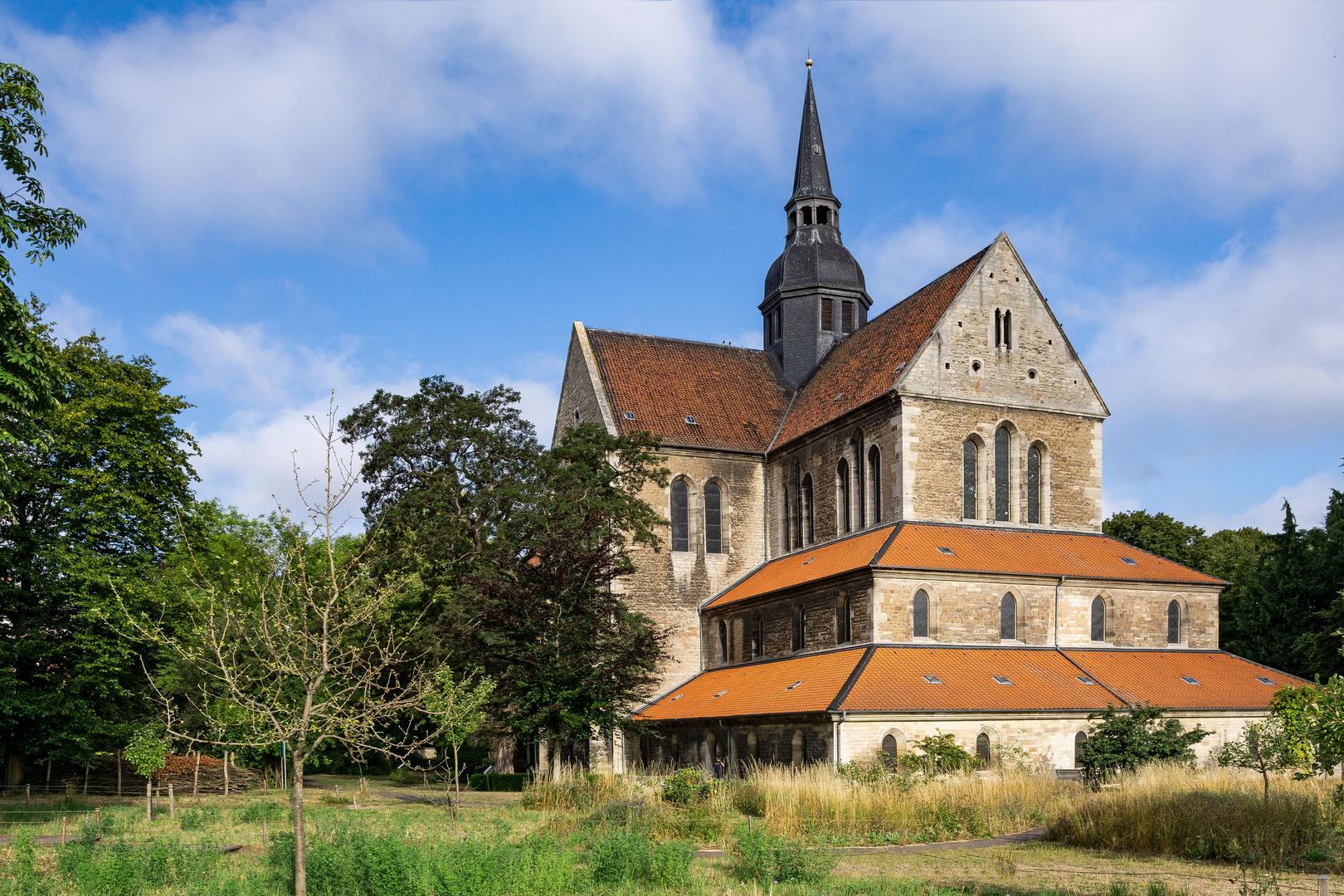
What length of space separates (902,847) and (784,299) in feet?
97.3

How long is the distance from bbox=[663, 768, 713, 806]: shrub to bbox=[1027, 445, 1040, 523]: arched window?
60.7ft

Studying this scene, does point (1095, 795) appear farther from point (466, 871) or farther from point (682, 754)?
point (682, 754)

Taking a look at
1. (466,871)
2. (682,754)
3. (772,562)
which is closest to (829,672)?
(682,754)

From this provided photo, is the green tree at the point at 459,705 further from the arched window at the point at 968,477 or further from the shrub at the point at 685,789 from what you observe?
the arched window at the point at 968,477

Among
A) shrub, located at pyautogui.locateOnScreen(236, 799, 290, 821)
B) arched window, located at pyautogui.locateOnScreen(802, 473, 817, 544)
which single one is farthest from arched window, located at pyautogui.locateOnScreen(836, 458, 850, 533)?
shrub, located at pyautogui.locateOnScreen(236, 799, 290, 821)

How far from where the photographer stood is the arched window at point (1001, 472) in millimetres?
34625

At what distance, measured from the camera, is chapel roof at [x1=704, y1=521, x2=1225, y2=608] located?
102 ft

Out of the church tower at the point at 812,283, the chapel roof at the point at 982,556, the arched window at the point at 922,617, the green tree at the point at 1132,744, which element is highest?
the church tower at the point at 812,283

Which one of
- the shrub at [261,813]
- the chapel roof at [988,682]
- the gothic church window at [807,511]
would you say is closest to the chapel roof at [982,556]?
the gothic church window at [807,511]

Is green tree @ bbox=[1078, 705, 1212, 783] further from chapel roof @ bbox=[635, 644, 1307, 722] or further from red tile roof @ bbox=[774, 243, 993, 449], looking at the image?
red tile roof @ bbox=[774, 243, 993, 449]

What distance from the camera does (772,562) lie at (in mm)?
39406

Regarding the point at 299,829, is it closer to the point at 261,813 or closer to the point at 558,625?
the point at 261,813

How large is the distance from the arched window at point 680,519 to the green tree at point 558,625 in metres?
6.14

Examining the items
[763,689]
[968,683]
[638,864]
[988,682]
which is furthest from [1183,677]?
[638,864]
